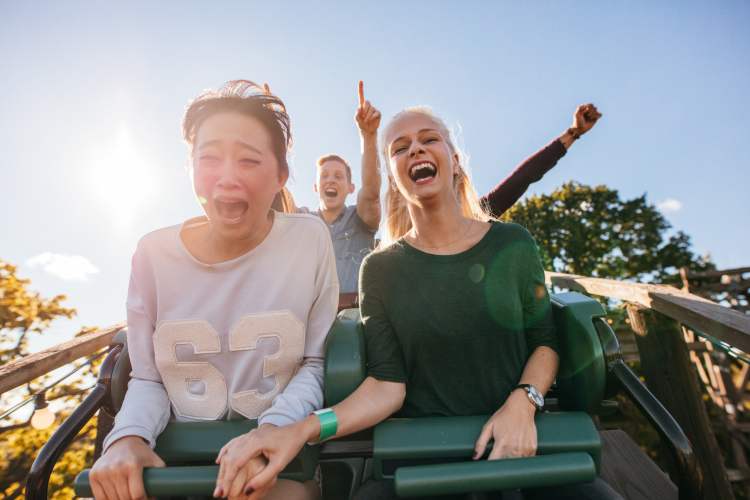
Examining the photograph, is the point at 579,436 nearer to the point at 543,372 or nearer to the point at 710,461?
the point at 543,372

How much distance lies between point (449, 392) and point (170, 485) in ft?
2.65

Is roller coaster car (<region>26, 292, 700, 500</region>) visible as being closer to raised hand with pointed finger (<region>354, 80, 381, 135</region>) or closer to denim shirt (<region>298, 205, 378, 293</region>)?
raised hand with pointed finger (<region>354, 80, 381, 135</region>)

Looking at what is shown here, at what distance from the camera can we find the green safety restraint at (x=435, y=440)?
2.43ft

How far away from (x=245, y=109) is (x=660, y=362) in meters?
2.44

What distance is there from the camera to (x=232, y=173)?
1155mm

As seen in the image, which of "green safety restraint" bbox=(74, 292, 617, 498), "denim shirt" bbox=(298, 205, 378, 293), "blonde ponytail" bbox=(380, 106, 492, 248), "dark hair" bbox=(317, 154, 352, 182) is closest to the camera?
"green safety restraint" bbox=(74, 292, 617, 498)

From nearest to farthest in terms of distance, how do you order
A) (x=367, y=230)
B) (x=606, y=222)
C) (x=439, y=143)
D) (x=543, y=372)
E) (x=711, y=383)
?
(x=543, y=372), (x=439, y=143), (x=367, y=230), (x=711, y=383), (x=606, y=222)

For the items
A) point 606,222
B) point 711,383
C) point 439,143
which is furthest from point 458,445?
point 606,222

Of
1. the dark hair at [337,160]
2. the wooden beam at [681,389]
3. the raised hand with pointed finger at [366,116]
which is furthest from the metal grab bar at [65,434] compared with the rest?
the wooden beam at [681,389]

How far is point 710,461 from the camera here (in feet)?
6.32

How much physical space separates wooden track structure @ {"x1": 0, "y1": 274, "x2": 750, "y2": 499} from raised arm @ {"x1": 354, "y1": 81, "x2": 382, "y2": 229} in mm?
698

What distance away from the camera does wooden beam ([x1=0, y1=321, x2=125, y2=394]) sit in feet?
4.93

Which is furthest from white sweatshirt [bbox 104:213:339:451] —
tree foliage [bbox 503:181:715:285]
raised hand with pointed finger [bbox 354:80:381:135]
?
tree foliage [bbox 503:181:715:285]

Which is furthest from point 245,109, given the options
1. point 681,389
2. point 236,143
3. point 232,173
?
point 681,389
